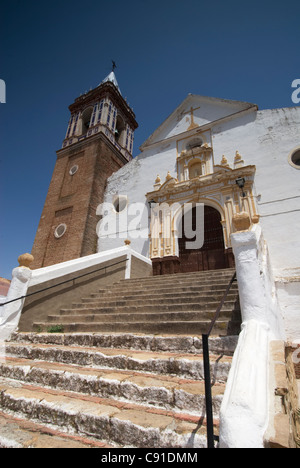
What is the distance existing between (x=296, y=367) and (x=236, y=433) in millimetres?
4006

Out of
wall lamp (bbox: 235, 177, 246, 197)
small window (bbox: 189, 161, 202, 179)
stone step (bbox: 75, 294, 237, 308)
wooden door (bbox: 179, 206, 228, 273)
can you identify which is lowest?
stone step (bbox: 75, 294, 237, 308)

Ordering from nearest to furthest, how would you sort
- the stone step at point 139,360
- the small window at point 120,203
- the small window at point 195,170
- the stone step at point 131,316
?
the stone step at point 139,360
the stone step at point 131,316
the small window at point 195,170
the small window at point 120,203

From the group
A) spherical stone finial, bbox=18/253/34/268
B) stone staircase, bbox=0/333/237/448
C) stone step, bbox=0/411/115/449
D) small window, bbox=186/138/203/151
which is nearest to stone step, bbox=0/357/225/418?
stone staircase, bbox=0/333/237/448

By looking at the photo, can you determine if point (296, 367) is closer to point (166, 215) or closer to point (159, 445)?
point (159, 445)

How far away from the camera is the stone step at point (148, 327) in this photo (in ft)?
11.0

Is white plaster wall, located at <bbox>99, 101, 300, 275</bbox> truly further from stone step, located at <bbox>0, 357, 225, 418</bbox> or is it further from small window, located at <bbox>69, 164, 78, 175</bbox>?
stone step, located at <bbox>0, 357, 225, 418</bbox>

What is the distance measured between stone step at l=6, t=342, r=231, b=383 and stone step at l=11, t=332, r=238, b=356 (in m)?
0.09

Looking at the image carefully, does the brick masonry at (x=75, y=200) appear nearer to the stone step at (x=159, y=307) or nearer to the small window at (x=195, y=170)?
the small window at (x=195, y=170)

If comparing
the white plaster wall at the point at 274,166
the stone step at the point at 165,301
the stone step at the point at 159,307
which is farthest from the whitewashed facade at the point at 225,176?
the stone step at the point at 159,307

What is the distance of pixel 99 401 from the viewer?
2434 mm

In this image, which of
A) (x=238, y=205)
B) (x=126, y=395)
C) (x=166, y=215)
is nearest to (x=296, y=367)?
(x=126, y=395)

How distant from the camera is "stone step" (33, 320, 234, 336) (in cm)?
334

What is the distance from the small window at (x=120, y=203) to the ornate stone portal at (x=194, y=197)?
1406 millimetres
